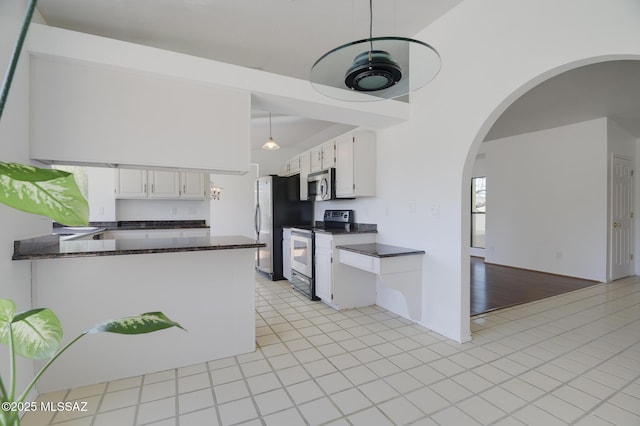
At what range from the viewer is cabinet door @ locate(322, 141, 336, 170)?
13.3ft

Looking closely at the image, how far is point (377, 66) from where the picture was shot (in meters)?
1.51

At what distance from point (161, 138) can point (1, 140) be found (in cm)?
84

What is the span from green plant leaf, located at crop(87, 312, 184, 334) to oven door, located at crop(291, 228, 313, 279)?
10.6 feet

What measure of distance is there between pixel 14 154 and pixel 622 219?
7548mm

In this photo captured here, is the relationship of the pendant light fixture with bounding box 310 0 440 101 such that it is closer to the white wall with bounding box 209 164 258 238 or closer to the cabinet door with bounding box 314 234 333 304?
the cabinet door with bounding box 314 234 333 304

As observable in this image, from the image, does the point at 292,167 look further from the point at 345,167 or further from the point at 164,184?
the point at 164,184

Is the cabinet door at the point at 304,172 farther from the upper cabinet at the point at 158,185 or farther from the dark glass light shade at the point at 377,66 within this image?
the dark glass light shade at the point at 377,66

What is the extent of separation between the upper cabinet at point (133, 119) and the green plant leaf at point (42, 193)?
1823mm

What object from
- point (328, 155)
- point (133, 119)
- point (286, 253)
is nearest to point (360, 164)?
point (328, 155)

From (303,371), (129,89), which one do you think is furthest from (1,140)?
(303,371)

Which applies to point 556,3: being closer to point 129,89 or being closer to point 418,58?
point 418,58

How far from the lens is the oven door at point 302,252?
12.9 feet

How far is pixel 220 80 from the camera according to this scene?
7.71 feet

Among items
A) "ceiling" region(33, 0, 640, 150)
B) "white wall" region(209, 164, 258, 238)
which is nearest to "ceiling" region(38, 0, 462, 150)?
"ceiling" region(33, 0, 640, 150)
